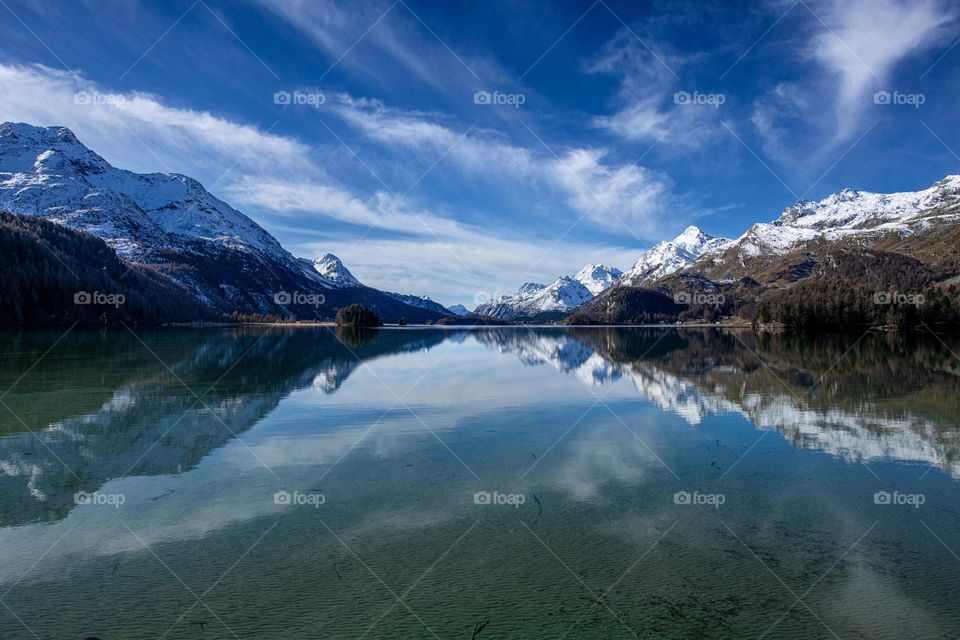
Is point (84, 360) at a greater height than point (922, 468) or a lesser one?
lesser

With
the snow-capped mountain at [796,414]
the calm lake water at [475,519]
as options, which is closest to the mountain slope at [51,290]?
the calm lake water at [475,519]

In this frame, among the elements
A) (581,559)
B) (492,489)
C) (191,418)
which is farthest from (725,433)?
(191,418)

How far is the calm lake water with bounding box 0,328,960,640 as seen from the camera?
941 centimetres

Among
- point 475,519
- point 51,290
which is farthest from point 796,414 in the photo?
point 51,290

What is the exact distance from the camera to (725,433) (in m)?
24.1

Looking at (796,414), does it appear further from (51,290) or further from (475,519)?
(51,290)

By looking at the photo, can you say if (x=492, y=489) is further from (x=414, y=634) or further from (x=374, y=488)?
(x=414, y=634)

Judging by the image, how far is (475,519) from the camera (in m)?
13.9

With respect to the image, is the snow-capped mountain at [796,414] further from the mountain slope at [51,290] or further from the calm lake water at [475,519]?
the mountain slope at [51,290]

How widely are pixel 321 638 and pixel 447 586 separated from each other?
8.62ft

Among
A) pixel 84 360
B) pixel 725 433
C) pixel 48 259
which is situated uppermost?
pixel 48 259

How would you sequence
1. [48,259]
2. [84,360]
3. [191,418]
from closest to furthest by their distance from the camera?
1. [191,418]
2. [84,360]
3. [48,259]

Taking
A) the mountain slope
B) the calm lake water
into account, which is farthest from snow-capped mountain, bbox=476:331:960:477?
the mountain slope

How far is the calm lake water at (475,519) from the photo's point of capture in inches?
371
